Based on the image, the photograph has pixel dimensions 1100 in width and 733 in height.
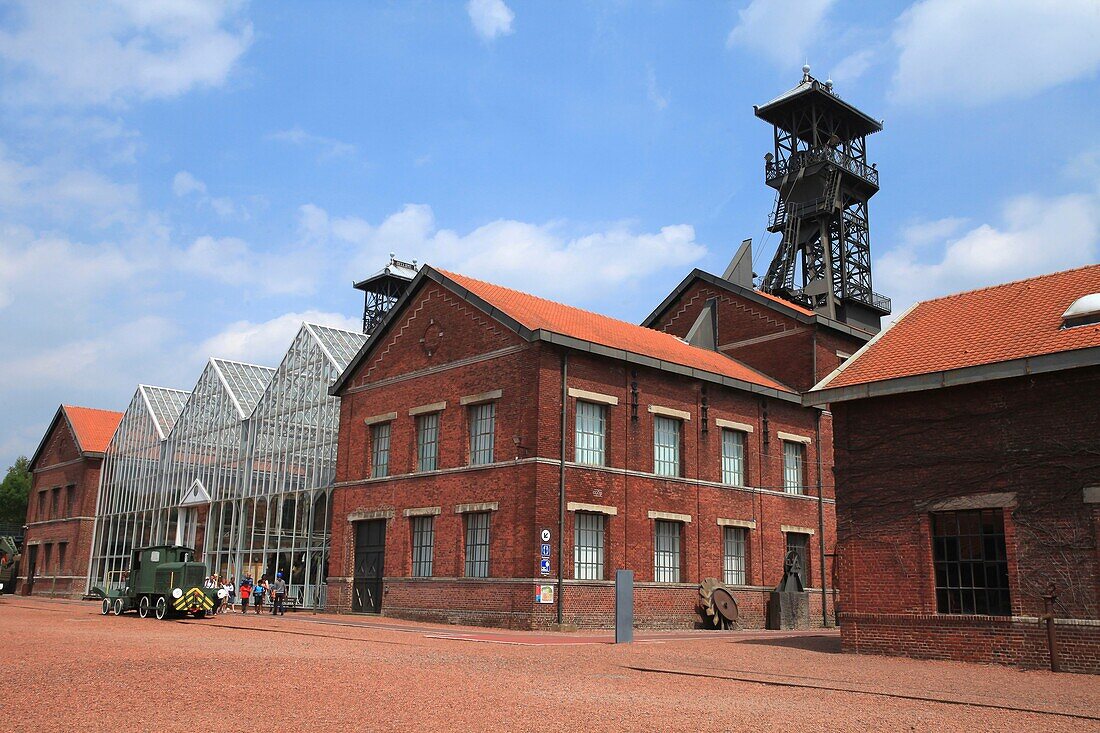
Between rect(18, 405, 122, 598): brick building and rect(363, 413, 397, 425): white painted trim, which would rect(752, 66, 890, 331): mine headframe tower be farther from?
rect(18, 405, 122, 598): brick building

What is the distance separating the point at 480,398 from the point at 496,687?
17018 millimetres

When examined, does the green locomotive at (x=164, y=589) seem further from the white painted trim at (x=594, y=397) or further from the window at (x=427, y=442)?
the white painted trim at (x=594, y=397)

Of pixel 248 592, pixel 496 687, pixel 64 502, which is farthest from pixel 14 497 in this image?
pixel 496 687

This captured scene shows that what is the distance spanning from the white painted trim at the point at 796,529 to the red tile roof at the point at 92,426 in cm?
3929

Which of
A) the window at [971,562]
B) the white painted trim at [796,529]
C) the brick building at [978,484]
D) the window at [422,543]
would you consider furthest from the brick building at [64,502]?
the window at [971,562]

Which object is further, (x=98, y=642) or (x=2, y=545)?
(x=2, y=545)

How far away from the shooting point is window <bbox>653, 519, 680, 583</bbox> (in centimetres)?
2978

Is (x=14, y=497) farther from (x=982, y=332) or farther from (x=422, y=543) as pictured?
(x=982, y=332)

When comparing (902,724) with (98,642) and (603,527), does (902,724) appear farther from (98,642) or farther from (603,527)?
(603,527)

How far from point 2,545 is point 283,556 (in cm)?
1874

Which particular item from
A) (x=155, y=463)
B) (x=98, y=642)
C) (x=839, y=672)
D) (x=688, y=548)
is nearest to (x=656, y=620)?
(x=688, y=548)

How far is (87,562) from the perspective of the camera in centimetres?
5284

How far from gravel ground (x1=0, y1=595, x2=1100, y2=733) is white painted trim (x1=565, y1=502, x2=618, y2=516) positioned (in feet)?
22.6

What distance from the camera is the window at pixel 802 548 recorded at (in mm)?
34188
